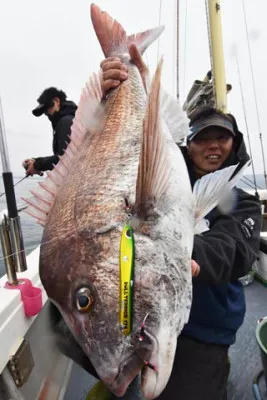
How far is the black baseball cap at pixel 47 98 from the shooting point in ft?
11.7

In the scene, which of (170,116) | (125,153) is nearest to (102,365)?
(125,153)

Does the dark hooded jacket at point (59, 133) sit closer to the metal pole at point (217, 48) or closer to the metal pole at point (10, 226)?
the metal pole at point (10, 226)

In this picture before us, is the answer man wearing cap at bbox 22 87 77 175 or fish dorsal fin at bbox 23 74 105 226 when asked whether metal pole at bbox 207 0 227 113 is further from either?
fish dorsal fin at bbox 23 74 105 226

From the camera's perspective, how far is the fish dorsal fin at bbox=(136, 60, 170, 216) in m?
1.08

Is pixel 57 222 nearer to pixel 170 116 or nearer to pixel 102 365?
pixel 102 365

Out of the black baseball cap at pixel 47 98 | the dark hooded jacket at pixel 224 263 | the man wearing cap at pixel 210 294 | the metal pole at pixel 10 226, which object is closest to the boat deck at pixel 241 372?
the man wearing cap at pixel 210 294

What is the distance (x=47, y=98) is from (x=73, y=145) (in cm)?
239

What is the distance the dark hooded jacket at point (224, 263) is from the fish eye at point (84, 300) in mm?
470

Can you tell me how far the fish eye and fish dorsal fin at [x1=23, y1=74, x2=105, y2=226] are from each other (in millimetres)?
352

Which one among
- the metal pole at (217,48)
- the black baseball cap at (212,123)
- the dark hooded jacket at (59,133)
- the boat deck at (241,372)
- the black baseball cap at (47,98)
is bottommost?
the boat deck at (241,372)

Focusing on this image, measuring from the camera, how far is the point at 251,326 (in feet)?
10.8

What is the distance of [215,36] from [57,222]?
15.3 ft

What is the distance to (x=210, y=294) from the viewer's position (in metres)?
1.73

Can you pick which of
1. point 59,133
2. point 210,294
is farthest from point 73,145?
point 59,133
